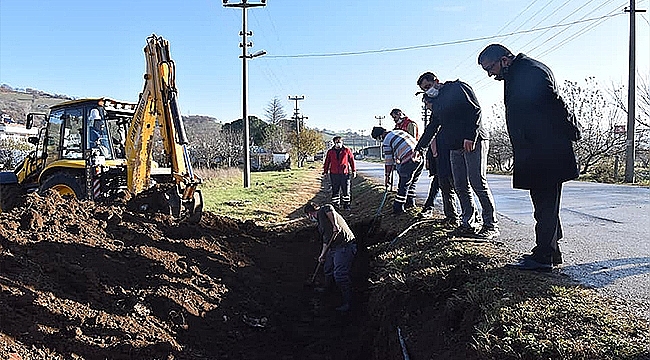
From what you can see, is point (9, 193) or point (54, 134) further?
point (9, 193)

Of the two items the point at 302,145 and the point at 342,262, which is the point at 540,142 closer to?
the point at 342,262

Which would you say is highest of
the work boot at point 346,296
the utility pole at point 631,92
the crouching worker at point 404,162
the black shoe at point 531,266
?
the utility pole at point 631,92

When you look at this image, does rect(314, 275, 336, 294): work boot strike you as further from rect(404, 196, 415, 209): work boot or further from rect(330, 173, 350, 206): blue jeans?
rect(330, 173, 350, 206): blue jeans

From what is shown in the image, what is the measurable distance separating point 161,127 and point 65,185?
2264mm

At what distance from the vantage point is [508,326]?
→ 3.39m

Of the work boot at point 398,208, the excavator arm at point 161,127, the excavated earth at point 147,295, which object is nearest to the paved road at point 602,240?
the work boot at point 398,208

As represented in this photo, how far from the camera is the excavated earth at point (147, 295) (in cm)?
404

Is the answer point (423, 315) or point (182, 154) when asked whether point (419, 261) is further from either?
point (182, 154)

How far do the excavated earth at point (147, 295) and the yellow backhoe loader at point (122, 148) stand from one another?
2.91ft

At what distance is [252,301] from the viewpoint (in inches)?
256

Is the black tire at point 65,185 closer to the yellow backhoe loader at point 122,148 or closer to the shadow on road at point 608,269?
the yellow backhoe loader at point 122,148

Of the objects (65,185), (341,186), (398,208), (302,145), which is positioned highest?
(302,145)

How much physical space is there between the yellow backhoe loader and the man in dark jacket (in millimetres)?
6109

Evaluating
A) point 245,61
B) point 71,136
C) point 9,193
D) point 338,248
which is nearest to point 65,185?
point 71,136
